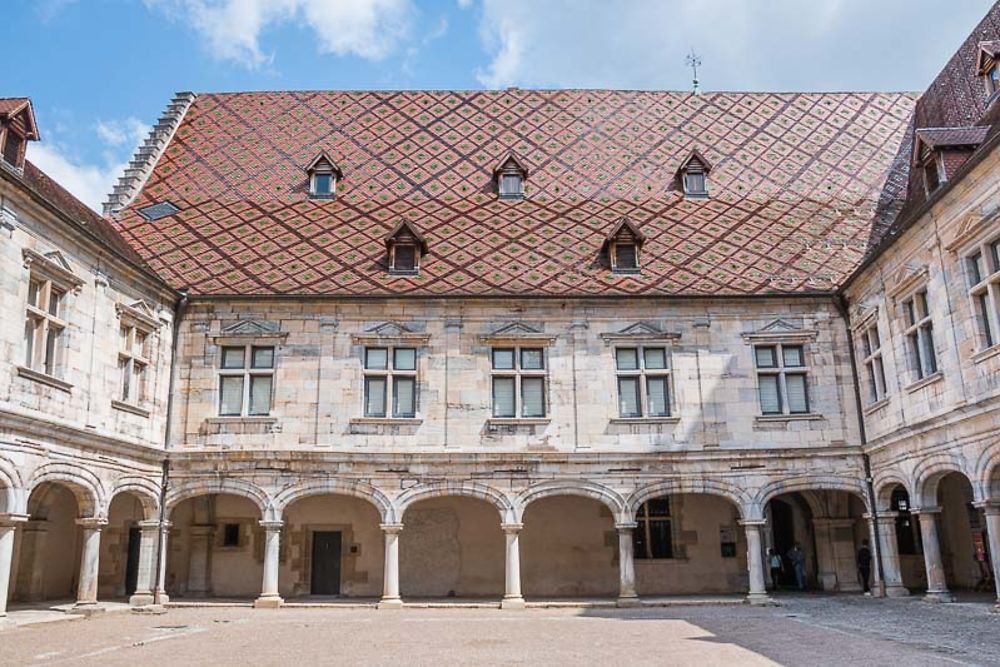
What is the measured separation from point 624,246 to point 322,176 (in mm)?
6045

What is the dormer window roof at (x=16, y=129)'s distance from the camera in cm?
1130

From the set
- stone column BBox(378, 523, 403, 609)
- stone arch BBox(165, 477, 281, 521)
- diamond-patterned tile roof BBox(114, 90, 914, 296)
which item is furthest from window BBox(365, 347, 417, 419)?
stone arch BBox(165, 477, 281, 521)

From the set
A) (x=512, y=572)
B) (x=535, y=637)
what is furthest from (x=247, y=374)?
(x=535, y=637)

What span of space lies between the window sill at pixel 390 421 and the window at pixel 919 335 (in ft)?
23.3

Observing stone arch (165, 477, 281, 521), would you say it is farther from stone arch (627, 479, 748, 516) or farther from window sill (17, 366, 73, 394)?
stone arch (627, 479, 748, 516)

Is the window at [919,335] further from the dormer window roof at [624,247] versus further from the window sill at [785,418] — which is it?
the dormer window roof at [624,247]

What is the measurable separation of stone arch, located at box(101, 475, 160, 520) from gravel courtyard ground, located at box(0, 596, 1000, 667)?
1.65 metres

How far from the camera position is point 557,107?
63.9ft

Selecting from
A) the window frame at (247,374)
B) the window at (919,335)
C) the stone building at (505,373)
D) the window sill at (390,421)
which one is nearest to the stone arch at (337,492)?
the stone building at (505,373)

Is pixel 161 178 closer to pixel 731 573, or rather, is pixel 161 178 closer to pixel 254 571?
pixel 254 571

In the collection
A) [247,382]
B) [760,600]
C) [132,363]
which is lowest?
[760,600]

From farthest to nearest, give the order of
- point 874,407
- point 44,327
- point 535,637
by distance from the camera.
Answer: point 874,407
point 44,327
point 535,637

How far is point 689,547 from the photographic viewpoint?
625 inches

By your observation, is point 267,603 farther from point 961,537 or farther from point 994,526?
point 961,537
